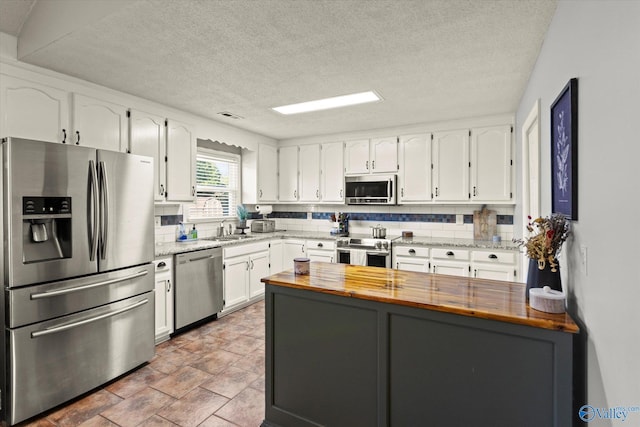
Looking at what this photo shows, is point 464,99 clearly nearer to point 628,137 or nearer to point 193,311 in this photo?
point 628,137

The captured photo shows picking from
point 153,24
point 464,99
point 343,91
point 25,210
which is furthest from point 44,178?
point 464,99

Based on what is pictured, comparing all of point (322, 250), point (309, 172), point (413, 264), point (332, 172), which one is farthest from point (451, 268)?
point (309, 172)

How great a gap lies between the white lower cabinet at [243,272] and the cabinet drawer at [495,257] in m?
2.63

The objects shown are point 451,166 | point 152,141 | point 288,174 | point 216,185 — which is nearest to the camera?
point 152,141

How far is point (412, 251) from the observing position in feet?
13.5

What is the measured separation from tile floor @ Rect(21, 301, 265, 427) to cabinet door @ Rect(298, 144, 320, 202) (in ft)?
8.29

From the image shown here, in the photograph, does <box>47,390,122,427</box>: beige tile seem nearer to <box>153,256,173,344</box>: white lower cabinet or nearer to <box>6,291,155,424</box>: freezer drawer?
<box>6,291,155,424</box>: freezer drawer

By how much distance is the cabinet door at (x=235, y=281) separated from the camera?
3998 mm

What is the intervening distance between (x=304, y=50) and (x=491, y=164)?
2.86 m

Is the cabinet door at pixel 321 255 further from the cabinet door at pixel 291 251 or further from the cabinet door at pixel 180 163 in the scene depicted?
the cabinet door at pixel 180 163

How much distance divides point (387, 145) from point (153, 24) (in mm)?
3315

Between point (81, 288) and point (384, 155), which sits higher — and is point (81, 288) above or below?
below

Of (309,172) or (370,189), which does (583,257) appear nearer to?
(370,189)

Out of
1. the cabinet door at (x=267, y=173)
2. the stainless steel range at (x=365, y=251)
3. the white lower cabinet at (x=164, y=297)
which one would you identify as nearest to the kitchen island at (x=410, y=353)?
the white lower cabinet at (x=164, y=297)
